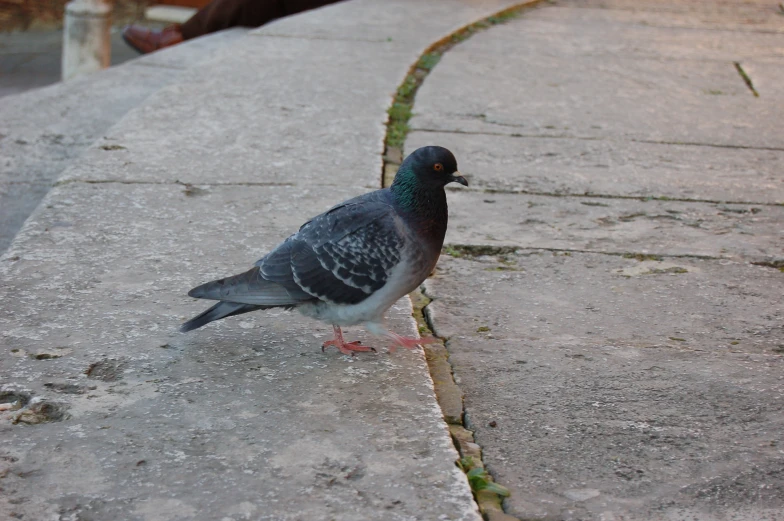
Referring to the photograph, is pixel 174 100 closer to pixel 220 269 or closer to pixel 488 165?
pixel 488 165

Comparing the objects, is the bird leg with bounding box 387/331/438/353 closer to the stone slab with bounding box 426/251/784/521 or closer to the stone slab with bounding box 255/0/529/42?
the stone slab with bounding box 426/251/784/521

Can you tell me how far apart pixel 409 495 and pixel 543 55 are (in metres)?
5.33

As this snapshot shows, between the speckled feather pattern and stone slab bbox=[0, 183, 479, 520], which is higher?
the speckled feather pattern

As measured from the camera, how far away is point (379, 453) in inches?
93.4

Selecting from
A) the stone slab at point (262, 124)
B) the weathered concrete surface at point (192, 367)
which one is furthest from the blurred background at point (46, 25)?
the weathered concrete surface at point (192, 367)

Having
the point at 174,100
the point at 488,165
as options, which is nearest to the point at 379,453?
the point at 488,165

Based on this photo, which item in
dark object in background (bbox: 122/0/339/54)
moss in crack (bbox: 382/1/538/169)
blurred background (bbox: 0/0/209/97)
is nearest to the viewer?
moss in crack (bbox: 382/1/538/169)

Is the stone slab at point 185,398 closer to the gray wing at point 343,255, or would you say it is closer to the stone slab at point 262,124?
the gray wing at point 343,255

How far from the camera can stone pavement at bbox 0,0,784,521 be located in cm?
228

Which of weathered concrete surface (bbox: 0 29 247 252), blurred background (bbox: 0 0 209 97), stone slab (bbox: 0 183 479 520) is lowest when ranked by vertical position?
blurred background (bbox: 0 0 209 97)

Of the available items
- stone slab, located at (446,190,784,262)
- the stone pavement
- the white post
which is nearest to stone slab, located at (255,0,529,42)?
the stone pavement

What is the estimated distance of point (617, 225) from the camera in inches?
160

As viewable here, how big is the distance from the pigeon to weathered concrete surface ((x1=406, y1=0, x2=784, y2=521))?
1.12 ft

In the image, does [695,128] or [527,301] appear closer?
[527,301]
